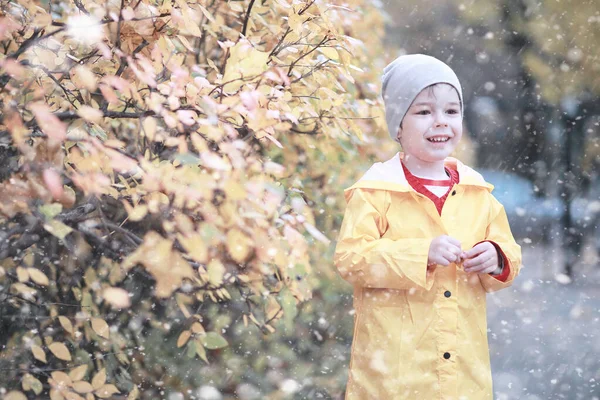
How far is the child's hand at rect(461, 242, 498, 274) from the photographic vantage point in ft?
7.75

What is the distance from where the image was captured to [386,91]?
2693 mm

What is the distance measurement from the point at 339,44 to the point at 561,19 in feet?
28.9

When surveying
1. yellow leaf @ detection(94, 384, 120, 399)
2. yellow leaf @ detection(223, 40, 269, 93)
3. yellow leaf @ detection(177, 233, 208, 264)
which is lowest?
yellow leaf @ detection(94, 384, 120, 399)

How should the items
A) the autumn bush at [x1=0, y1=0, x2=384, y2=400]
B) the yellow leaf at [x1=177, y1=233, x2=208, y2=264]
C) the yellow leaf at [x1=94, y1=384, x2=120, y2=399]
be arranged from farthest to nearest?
the yellow leaf at [x1=94, y1=384, x2=120, y2=399] → the autumn bush at [x1=0, y1=0, x2=384, y2=400] → the yellow leaf at [x1=177, y1=233, x2=208, y2=264]

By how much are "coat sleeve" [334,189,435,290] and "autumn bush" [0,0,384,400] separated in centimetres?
14

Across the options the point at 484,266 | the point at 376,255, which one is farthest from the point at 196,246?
the point at 484,266

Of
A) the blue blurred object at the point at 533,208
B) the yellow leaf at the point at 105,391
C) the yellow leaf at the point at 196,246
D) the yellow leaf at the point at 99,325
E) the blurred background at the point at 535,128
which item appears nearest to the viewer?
the yellow leaf at the point at 196,246

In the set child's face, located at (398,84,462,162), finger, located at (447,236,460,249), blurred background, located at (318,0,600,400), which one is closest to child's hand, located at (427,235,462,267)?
finger, located at (447,236,460,249)

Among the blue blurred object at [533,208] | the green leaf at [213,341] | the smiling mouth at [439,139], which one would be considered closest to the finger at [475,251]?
the smiling mouth at [439,139]

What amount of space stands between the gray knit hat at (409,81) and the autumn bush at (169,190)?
0.77ft

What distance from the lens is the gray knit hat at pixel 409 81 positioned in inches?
99.0

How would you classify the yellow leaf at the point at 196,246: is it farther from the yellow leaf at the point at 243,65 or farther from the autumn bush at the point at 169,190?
the yellow leaf at the point at 243,65

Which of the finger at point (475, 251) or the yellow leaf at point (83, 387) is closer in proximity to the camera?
the finger at point (475, 251)

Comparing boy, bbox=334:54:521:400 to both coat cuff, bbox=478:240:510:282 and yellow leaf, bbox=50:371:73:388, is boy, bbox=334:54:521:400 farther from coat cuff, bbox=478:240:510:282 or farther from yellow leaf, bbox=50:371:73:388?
yellow leaf, bbox=50:371:73:388
